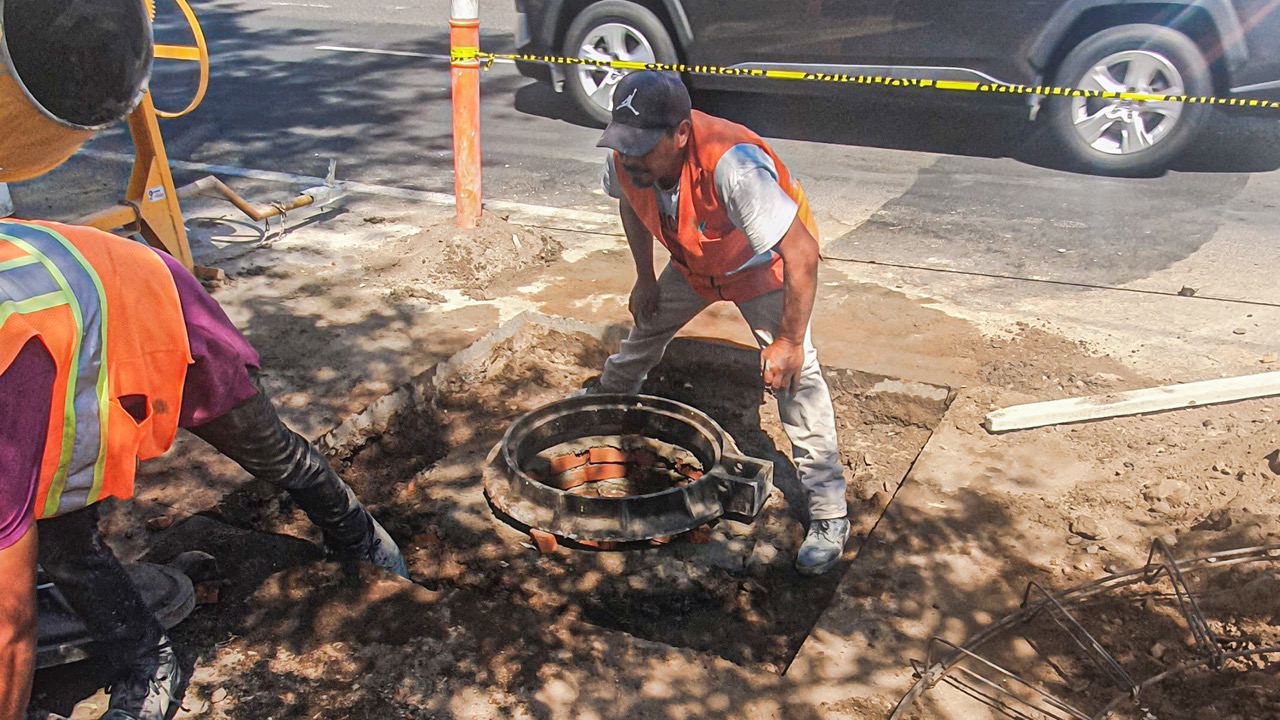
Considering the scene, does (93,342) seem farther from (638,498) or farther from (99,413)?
(638,498)

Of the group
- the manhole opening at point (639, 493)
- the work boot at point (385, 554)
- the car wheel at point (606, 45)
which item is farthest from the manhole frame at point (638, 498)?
the car wheel at point (606, 45)

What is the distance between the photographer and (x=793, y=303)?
3.42 metres

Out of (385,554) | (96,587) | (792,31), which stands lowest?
(385,554)

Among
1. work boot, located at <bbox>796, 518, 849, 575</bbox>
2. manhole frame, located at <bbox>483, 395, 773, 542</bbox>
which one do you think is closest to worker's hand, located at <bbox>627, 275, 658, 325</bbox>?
manhole frame, located at <bbox>483, 395, 773, 542</bbox>

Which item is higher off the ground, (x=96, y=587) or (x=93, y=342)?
(x=93, y=342)

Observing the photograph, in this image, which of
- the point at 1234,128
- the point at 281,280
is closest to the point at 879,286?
the point at 281,280

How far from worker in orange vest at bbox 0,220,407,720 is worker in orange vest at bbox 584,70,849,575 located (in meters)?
1.44

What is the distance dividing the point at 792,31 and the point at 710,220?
213 inches

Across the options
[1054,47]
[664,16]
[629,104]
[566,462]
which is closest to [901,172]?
[1054,47]

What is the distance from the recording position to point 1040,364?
16.1 feet

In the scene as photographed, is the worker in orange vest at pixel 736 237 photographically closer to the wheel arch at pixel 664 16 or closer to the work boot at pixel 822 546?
the work boot at pixel 822 546

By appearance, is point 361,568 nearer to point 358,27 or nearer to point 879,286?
point 879,286

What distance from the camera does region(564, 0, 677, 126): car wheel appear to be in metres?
8.88

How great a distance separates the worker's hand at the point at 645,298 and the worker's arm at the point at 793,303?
775 millimetres
